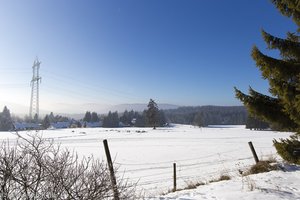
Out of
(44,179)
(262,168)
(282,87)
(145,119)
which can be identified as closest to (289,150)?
(282,87)

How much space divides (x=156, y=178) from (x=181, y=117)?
563ft

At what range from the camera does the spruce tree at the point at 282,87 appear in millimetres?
7242

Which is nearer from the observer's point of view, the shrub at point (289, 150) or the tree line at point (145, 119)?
the shrub at point (289, 150)

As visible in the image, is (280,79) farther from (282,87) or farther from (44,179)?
(44,179)

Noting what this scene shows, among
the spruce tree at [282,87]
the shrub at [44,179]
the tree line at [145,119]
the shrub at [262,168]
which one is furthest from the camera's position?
the tree line at [145,119]

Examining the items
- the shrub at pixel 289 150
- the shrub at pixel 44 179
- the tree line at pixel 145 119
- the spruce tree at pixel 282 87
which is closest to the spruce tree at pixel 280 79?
the spruce tree at pixel 282 87

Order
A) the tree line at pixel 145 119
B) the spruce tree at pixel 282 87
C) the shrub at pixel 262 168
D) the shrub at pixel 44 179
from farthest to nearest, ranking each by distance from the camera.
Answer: the tree line at pixel 145 119
the shrub at pixel 262 168
the spruce tree at pixel 282 87
the shrub at pixel 44 179

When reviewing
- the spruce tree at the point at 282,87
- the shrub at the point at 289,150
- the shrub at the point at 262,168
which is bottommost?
the shrub at the point at 262,168

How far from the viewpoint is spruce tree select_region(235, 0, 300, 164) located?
7242mm

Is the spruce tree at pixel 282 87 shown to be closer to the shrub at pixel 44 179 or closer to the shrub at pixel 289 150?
the shrub at pixel 289 150

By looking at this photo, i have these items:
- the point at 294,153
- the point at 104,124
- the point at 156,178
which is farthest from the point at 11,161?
the point at 104,124

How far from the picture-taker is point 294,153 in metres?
7.59

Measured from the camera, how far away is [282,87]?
7277mm

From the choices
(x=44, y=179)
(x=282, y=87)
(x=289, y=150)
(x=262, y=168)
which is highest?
(x=282, y=87)
